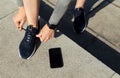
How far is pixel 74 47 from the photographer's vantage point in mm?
2973

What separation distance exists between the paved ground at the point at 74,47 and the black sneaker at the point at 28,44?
5 cm

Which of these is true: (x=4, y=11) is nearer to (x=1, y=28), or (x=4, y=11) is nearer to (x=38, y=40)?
(x=1, y=28)

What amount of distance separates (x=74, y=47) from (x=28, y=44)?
475mm

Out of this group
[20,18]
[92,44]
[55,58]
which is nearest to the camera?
[55,58]

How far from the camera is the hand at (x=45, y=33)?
115 inches

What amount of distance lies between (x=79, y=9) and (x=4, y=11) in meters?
0.92

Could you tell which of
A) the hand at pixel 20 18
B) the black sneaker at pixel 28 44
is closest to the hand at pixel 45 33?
the black sneaker at pixel 28 44

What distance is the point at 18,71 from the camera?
2.77 meters

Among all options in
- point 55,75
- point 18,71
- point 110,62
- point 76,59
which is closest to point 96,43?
point 110,62

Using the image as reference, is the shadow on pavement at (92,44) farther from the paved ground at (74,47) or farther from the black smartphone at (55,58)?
the black smartphone at (55,58)

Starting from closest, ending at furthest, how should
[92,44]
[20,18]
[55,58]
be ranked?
[55,58] → [20,18] → [92,44]

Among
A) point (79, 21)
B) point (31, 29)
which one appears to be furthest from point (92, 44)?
point (31, 29)

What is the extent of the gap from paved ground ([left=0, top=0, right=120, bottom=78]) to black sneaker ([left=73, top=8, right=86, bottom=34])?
8 cm

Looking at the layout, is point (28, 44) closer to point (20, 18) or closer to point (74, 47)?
point (20, 18)
